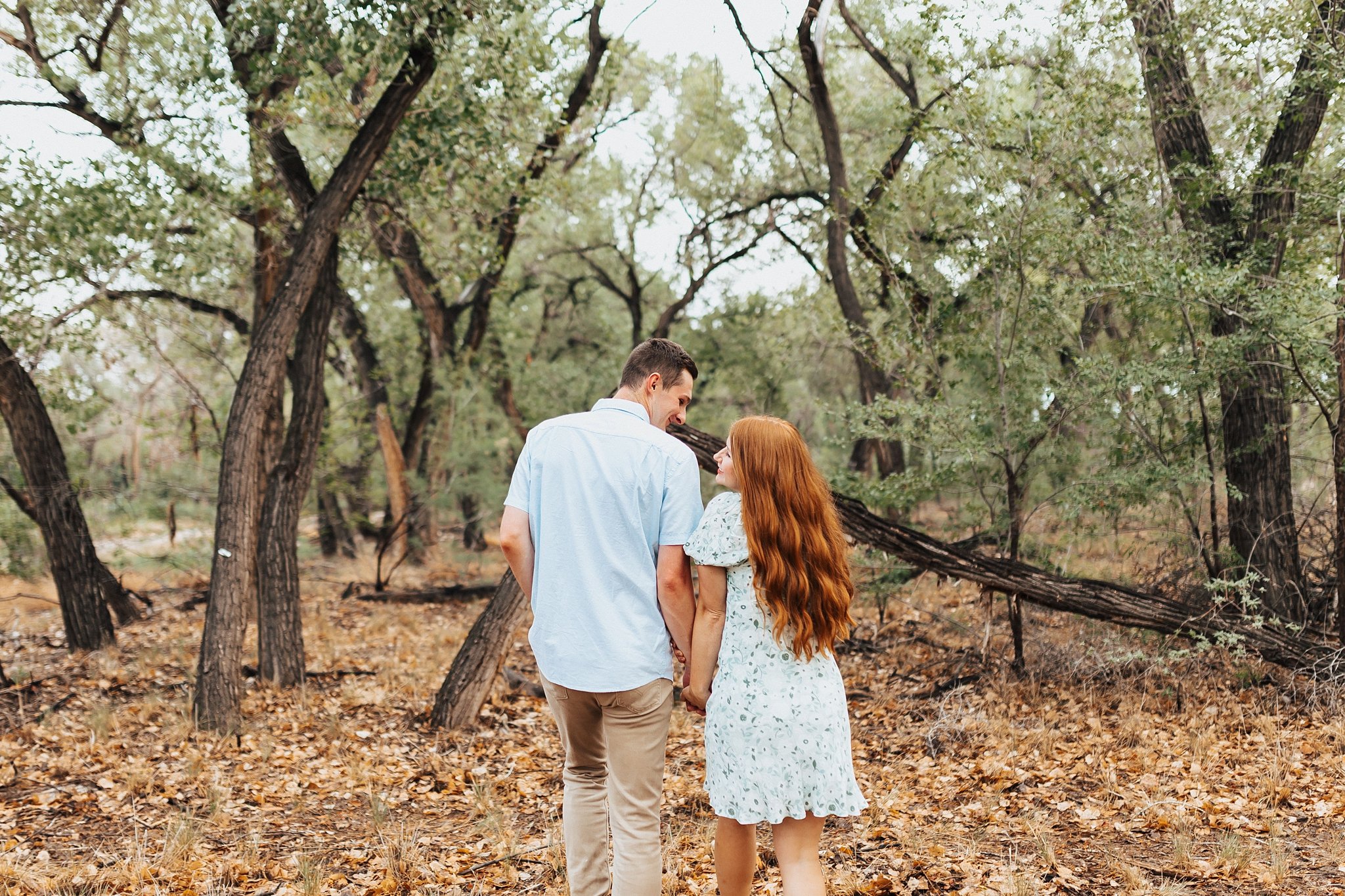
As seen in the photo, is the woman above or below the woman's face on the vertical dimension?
below

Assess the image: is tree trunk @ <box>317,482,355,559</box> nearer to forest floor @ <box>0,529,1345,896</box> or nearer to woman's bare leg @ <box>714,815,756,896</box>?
Answer: forest floor @ <box>0,529,1345,896</box>

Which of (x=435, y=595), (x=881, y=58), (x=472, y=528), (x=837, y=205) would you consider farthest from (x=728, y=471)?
(x=472, y=528)

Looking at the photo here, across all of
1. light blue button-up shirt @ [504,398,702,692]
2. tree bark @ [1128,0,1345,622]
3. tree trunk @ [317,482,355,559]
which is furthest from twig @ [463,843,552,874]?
tree trunk @ [317,482,355,559]

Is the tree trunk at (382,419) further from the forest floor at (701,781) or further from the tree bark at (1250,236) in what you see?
the tree bark at (1250,236)

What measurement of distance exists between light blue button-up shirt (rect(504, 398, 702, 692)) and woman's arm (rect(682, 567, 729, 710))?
0.09 meters

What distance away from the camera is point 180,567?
37.7 ft

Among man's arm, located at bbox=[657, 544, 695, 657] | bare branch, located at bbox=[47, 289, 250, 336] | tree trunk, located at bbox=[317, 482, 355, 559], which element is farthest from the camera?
tree trunk, located at bbox=[317, 482, 355, 559]

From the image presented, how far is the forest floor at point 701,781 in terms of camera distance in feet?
13.2

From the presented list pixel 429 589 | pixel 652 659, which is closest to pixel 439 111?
pixel 652 659

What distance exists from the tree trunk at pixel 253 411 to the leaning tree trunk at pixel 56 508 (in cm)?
282

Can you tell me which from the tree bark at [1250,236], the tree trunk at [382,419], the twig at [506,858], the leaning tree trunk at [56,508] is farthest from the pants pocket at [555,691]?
the tree trunk at [382,419]

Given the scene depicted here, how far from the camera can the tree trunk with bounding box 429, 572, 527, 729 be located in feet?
20.7

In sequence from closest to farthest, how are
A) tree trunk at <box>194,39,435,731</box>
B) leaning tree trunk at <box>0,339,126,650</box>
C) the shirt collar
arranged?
the shirt collar, tree trunk at <box>194,39,435,731</box>, leaning tree trunk at <box>0,339,126,650</box>

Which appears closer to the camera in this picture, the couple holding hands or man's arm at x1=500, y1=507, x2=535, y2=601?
the couple holding hands
